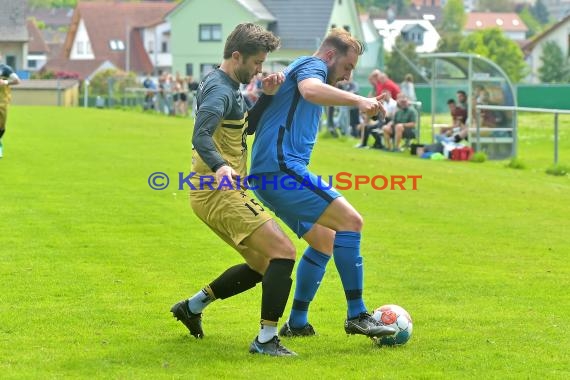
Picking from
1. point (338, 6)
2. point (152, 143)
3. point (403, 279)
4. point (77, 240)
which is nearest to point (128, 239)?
point (77, 240)

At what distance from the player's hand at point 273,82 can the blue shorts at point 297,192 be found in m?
0.51

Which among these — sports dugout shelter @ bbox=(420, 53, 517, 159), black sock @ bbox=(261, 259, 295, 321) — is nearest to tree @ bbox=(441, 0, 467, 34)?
sports dugout shelter @ bbox=(420, 53, 517, 159)

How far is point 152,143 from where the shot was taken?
28.8m

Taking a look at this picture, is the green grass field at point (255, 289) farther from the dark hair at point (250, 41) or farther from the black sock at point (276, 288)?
the dark hair at point (250, 41)

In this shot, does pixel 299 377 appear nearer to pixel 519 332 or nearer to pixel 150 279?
pixel 519 332

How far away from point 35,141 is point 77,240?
16057mm

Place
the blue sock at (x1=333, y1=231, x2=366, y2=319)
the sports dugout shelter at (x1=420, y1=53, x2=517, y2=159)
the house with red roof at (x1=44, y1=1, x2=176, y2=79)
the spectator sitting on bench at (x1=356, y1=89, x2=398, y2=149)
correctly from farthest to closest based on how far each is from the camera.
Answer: the house with red roof at (x1=44, y1=1, x2=176, y2=79) → the spectator sitting on bench at (x1=356, y1=89, x2=398, y2=149) → the sports dugout shelter at (x1=420, y1=53, x2=517, y2=159) → the blue sock at (x1=333, y1=231, x2=366, y2=319)

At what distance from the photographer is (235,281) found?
8008 mm

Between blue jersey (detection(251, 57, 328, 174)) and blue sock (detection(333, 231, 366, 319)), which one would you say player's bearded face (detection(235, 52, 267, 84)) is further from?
blue sock (detection(333, 231, 366, 319))

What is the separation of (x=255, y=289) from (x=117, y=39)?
137138 mm

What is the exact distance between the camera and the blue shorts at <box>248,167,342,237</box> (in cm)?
778

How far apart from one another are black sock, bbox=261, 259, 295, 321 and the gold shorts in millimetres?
259

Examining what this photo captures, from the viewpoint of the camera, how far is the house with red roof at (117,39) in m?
135

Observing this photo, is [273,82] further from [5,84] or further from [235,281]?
[5,84]
